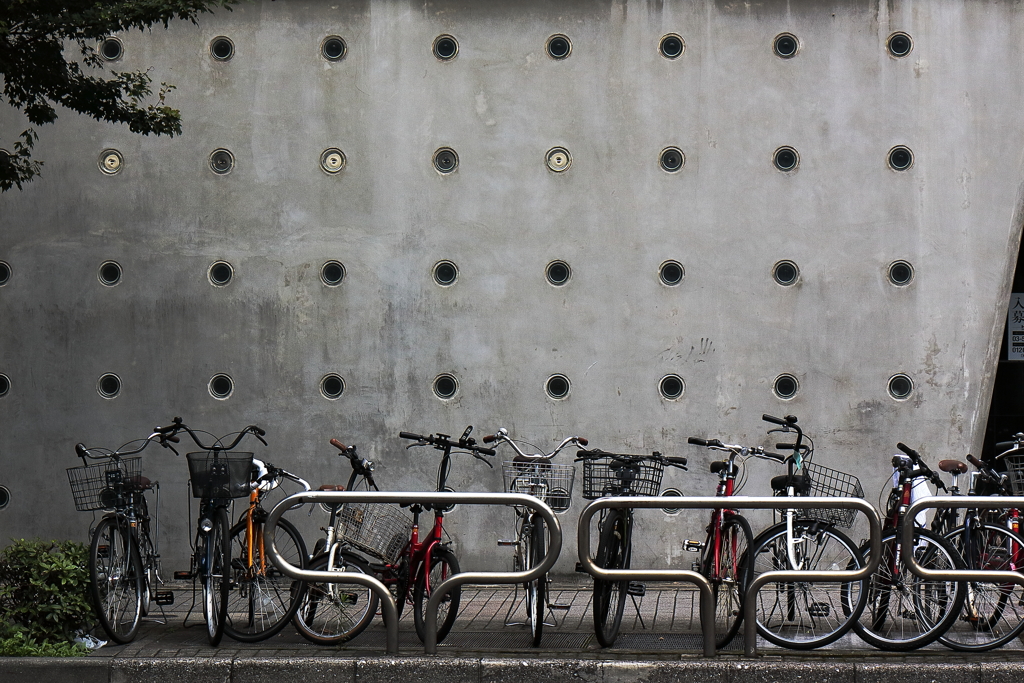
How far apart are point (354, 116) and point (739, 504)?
542 centimetres

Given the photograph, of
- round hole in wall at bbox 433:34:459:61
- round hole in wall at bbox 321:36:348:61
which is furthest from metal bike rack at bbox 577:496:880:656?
round hole in wall at bbox 321:36:348:61

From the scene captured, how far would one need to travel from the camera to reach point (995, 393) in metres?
11.8

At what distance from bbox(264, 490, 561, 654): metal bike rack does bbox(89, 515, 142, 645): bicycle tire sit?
117 centimetres

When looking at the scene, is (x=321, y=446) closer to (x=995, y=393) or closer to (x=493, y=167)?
(x=493, y=167)

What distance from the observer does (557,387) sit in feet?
32.0

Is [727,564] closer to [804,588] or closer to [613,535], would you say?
[804,588]

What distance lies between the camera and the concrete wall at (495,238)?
9703 mm

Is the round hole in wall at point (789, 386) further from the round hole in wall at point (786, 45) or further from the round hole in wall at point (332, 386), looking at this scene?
the round hole in wall at point (332, 386)

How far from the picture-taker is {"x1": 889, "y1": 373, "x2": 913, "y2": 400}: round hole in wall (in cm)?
965

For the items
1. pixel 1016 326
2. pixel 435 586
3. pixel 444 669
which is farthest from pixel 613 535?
pixel 1016 326

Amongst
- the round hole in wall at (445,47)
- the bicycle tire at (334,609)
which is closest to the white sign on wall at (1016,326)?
the round hole in wall at (445,47)

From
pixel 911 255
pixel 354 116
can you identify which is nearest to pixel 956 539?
pixel 911 255

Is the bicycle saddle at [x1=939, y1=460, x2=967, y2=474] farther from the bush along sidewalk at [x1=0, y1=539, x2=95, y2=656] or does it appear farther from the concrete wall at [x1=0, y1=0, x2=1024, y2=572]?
the bush along sidewalk at [x1=0, y1=539, x2=95, y2=656]

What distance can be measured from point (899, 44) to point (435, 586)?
6491 millimetres
